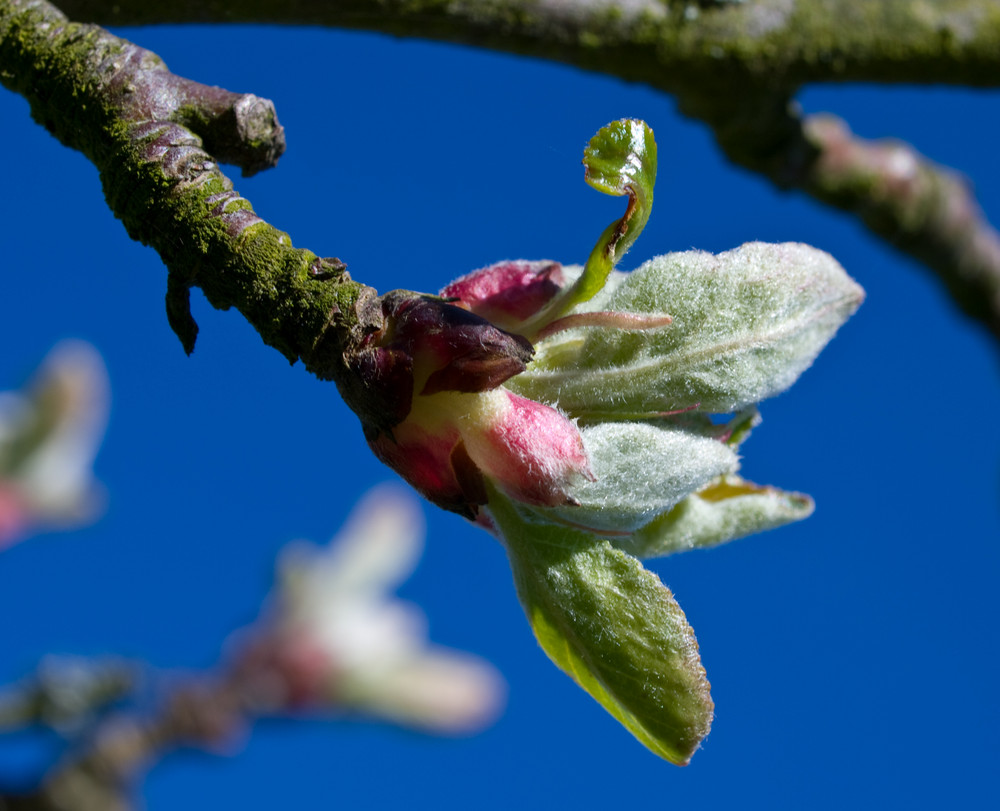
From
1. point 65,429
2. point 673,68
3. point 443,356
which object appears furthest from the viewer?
point 65,429

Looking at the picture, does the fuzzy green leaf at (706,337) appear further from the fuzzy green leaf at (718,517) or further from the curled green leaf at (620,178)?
the fuzzy green leaf at (718,517)

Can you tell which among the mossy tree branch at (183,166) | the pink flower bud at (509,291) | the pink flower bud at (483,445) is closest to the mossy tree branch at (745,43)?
the mossy tree branch at (183,166)

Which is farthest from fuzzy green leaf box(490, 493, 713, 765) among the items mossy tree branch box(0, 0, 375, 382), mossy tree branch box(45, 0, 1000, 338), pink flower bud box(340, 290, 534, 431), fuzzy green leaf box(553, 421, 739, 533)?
mossy tree branch box(45, 0, 1000, 338)

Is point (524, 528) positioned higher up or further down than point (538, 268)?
further down

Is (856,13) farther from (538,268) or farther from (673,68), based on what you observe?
(538,268)

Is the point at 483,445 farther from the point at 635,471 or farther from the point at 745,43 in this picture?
the point at 745,43

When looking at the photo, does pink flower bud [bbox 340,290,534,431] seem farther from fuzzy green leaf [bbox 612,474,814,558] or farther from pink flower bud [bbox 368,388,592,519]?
fuzzy green leaf [bbox 612,474,814,558]

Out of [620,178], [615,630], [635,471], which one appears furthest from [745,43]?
[615,630]

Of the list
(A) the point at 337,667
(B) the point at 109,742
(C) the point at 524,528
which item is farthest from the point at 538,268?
(A) the point at 337,667
